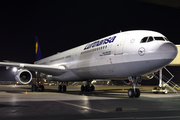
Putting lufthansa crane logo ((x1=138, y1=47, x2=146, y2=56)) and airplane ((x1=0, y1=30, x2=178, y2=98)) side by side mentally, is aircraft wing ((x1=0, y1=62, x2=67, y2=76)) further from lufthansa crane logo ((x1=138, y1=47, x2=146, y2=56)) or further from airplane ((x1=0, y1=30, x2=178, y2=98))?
lufthansa crane logo ((x1=138, y1=47, x2=146, y2=56))

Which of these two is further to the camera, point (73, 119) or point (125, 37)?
point (125, 37)

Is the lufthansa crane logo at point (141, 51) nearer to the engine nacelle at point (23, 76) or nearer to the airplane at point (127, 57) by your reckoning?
the airplane at point (127, 57)

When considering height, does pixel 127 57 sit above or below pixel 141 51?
below

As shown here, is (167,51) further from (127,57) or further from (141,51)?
(127,57)

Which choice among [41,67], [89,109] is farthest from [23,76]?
[89,109]

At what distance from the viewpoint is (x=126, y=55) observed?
1396 cm

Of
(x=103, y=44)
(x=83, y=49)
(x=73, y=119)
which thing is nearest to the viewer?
(x=73, y=119)

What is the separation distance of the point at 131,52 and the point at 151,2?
599cm

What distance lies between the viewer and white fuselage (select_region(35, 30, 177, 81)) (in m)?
12.9

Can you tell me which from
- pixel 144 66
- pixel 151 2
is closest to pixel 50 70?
pixel 144 66

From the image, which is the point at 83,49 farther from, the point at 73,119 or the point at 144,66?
the point at 73,119

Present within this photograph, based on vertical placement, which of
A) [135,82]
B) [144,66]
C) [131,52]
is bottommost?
[135,82]

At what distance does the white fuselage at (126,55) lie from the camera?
12938 mm

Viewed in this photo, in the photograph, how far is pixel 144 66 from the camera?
13359 mm
